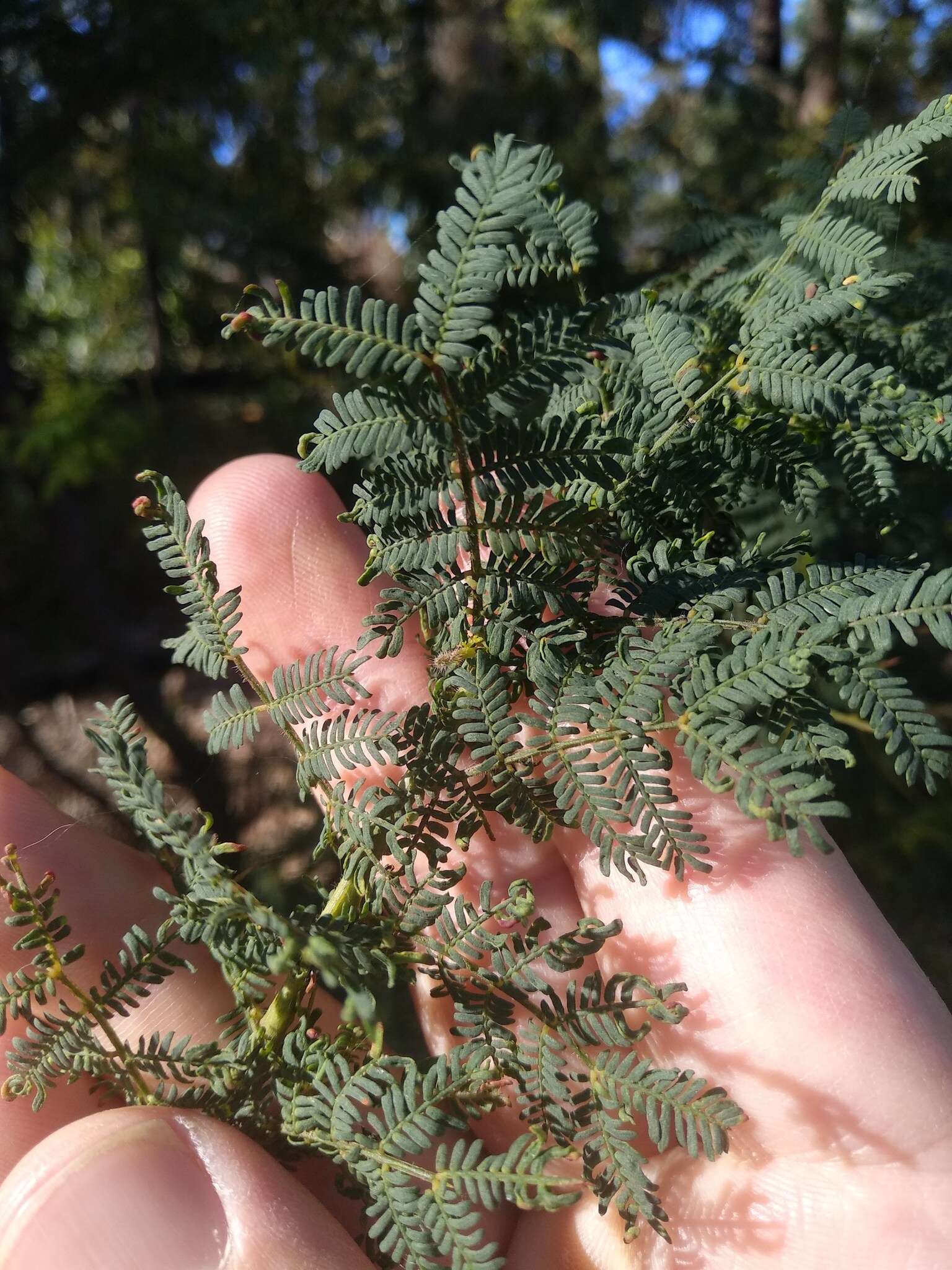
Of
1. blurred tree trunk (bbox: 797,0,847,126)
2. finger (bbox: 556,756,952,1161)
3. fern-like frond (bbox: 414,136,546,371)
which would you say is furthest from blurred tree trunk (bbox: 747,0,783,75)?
finger (bbox: 556,756,952,1161)

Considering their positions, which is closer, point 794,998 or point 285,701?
point 285,701

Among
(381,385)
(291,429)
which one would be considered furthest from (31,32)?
(381,385)

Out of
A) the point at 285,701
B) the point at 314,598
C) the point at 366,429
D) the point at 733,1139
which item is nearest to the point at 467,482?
the point at 366,429

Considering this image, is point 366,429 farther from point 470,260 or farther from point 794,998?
point 794,998

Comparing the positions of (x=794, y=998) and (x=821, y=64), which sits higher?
(x=821, y=64)

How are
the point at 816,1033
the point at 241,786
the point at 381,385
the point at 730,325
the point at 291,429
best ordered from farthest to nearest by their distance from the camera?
the point at 291,429 < the point at 241,786 < the point at 730,325 < the point at 816,1033 < the point at 381,385

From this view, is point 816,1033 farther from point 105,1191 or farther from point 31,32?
A: point 31,32

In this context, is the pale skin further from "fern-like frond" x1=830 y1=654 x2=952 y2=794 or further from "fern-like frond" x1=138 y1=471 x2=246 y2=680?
"fern-like frond" x1=138 y1=471 x2=246 y2=680
